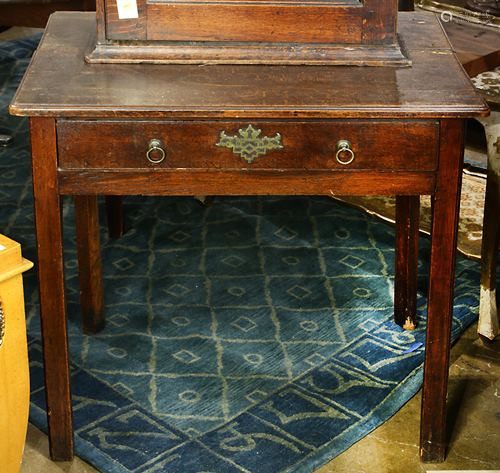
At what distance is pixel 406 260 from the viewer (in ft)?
8.05

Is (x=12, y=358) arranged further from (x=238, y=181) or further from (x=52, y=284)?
(x=238, y=181)

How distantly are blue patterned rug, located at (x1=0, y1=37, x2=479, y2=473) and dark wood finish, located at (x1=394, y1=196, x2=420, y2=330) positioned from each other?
0.23 ft

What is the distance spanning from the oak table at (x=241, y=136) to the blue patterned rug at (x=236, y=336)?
453 mm

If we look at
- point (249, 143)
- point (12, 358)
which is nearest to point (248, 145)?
point (249, 143)

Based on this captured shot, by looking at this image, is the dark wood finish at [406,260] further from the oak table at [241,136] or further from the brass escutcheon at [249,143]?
the brass escutcheon at [249,143]

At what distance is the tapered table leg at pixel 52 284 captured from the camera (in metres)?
1.70

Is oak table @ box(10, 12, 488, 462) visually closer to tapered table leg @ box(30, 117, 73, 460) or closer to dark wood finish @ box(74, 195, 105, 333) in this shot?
tapered table leg @ box(30, 117, 73, 460)

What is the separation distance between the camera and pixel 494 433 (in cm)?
213

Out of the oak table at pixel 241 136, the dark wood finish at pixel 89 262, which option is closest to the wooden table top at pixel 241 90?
the oak table at pixel 241 136

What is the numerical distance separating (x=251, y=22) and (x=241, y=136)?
1.34 feet

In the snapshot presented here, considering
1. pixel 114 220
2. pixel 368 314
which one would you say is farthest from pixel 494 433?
pixel 114 220

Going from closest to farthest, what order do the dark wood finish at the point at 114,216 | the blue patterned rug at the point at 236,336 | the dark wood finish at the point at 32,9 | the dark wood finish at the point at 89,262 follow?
the blue patterned rug at the point at 236,336 < the dark wood finish at the point at 89,262 < the dark wood finish at the point at 114,216 < the dark wood finish at the point at 32,9

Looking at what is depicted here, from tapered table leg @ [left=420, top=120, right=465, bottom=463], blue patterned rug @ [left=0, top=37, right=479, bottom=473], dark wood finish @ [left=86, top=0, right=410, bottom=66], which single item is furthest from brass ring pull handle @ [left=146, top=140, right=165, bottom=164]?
blue patterned rug @ [left=0, top=37, right=479, bottom=473]

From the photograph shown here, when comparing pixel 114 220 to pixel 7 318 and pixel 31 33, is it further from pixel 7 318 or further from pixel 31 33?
pixel 31 33
